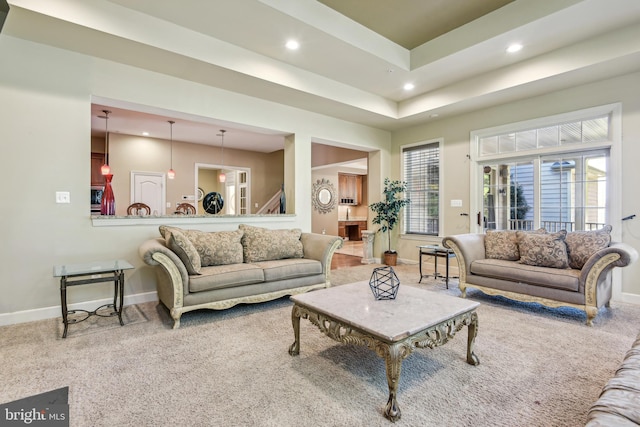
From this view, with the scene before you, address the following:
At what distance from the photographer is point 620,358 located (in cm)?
232

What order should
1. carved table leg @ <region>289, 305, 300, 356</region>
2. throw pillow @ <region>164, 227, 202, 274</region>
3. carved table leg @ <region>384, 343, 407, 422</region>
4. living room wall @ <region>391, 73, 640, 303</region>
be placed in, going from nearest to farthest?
carved table leg @ <region>384, 343, 407, 422</region> → carved table leg @ <region>289, 305, 300, 356</region> → throw pillow @ <region>164, 227, 202, 274</region> → living room wall @ <region>391, 73, 640, 303</region>

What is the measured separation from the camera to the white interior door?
293 inches

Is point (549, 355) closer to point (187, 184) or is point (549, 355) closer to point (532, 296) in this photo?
point (532, 296)

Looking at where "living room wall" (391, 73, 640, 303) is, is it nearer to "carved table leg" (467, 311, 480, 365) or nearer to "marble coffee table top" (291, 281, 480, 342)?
"carved table leg" (467, 311, 480, 365)

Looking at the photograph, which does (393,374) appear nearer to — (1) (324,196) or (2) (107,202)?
(2) (107,202)

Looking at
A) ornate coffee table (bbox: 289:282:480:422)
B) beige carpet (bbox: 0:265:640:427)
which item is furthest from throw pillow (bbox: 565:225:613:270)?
ornate coffee table (bbox: 289:282:480:422)

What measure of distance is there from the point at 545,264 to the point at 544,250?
6.2 inches

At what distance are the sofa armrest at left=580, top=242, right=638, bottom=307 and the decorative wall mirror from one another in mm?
7918

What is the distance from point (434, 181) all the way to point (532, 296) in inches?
118

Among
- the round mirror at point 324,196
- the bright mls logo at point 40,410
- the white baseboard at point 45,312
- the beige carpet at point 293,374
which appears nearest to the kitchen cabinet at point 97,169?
A: the white baseboard at point 45,312

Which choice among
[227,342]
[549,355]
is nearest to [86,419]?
[227,342]

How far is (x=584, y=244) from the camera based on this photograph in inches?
134

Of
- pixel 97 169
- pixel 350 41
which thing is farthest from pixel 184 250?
pixel 97 169

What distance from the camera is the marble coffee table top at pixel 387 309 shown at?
1820mm
